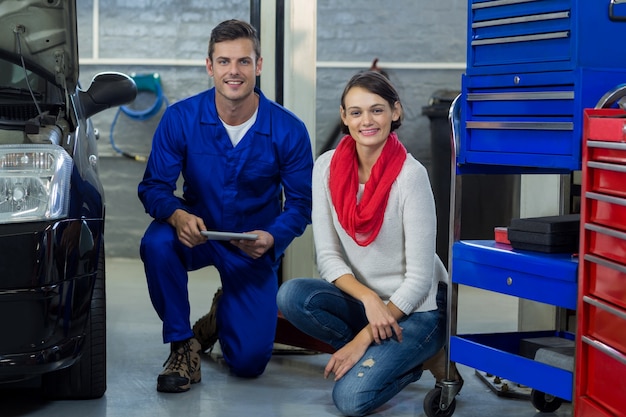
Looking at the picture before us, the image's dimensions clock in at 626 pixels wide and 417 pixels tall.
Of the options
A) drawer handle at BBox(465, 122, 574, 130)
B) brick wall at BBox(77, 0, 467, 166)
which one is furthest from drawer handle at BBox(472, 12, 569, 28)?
brick wall at BBox(77, 0, 467, 166)

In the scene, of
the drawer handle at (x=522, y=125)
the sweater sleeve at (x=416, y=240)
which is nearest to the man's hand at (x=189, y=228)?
the sweater sleeve at (x=416, y=240)

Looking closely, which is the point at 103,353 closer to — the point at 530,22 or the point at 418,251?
the point at 418,251

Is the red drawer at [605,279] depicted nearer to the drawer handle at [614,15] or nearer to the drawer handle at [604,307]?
the drawer handle at [604,307]

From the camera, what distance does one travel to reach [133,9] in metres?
6.77

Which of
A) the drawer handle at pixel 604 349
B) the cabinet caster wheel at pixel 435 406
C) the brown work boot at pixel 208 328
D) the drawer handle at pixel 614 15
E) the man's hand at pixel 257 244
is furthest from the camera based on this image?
the brown work boot at pixel 208 328

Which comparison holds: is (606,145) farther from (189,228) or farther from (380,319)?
(189,228)

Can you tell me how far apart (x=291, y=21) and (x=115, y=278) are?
2462 millimetres

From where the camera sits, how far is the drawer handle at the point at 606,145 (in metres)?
2.15

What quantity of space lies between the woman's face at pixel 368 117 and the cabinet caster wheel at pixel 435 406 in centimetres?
75

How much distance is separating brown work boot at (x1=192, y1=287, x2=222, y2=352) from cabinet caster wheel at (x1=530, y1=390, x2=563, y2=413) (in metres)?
1.18

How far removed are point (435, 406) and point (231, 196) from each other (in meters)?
1.04

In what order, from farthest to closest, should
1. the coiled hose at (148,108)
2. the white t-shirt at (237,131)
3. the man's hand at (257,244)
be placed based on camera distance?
the coiled hose at (148,108)
the white t-shirt at (237,131)
the man's hand at (257,244)

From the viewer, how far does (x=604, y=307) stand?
7.32 feet

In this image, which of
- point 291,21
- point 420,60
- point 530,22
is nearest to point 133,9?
point 420,60
